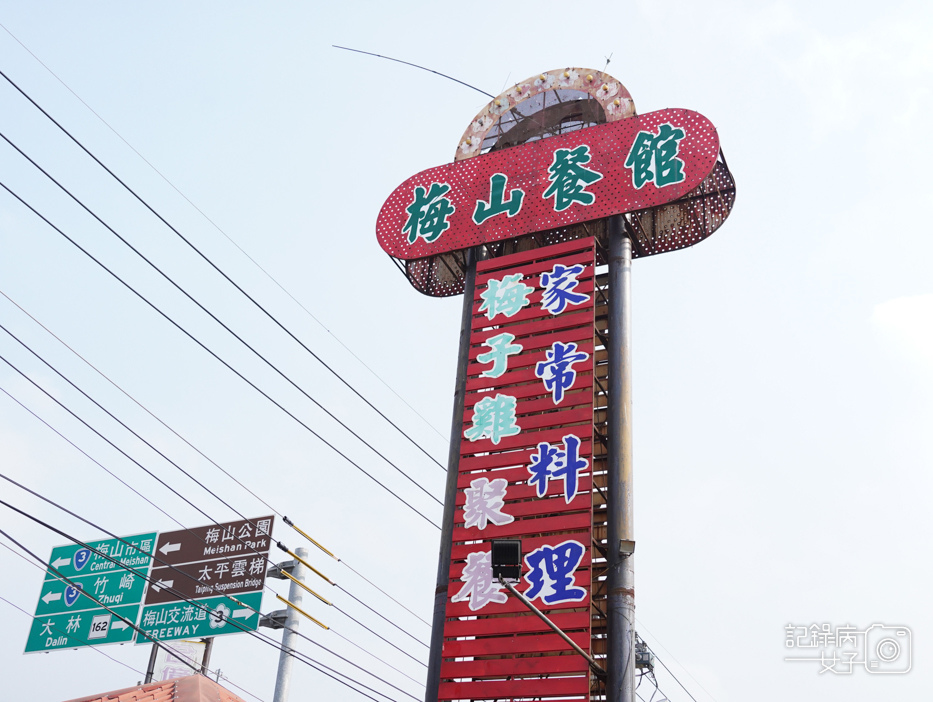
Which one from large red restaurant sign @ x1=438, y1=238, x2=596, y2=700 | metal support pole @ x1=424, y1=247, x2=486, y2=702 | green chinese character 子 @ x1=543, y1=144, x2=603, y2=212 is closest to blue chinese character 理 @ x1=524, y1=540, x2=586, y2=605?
large red restaurant sign @ x1=438, y1=238, x2=596, y2=700

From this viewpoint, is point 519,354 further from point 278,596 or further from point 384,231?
point 278,596

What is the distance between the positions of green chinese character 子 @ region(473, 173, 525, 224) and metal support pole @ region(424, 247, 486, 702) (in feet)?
2.46

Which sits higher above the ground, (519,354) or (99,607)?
(519,354)

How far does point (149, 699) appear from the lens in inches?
875

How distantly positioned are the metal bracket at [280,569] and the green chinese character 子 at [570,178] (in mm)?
9859

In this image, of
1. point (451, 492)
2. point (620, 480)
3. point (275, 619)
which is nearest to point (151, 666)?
point (275, 619)

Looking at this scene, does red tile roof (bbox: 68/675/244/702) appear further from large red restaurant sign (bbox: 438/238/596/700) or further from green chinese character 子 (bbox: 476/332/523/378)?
green chinese character 子 (bbox: 476/332/523/378)

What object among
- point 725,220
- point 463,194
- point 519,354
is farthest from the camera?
point 463,194

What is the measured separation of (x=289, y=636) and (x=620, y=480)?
29.3 ft

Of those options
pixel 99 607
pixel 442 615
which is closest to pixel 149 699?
pixel 99 607

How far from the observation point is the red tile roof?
72.3 ft

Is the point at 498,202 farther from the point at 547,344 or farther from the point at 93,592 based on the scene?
the point at 93,592

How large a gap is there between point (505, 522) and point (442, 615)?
188 cm

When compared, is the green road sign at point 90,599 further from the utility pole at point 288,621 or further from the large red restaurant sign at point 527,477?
the large red restaurant sign at point 527,477
